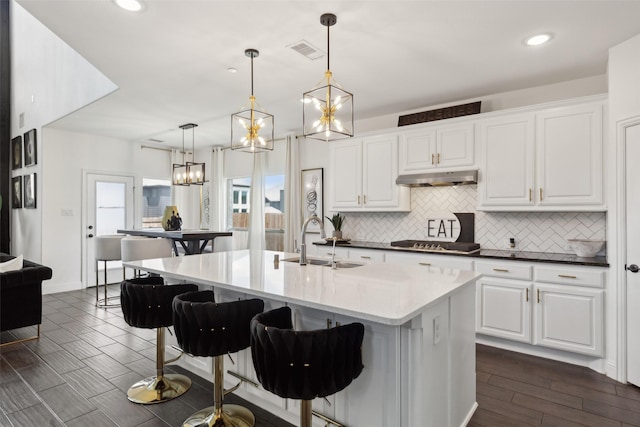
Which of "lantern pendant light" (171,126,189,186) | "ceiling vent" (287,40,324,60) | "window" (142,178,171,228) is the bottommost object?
"window" (142,178,171,228)

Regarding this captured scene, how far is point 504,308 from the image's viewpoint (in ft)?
11.3

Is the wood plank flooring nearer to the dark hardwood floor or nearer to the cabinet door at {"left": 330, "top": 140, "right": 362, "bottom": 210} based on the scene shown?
the dark hardwood floor

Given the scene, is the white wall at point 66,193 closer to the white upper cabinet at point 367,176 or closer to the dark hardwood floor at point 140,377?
the dark hardwood floor at point 140,377

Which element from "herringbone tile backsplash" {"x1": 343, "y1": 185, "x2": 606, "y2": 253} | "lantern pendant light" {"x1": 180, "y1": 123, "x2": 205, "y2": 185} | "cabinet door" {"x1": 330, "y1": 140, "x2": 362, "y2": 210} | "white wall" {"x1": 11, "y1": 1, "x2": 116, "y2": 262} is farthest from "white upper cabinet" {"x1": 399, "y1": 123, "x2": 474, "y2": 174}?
"white wall" {"x1": 11, "y1": 1, "x2": 116, "y2": 262}

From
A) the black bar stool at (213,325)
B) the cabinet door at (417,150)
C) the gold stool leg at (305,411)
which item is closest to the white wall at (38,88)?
the black bar stool at (213,325)

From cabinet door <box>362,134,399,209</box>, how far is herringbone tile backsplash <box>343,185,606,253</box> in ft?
1.19

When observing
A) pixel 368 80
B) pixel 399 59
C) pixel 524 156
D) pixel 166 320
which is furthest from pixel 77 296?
pixel 524 156

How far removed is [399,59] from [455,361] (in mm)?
2561

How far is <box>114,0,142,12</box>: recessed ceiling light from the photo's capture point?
2346 mm

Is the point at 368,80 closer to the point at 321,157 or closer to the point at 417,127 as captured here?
the point at 417,127

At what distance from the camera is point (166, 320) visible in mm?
2500

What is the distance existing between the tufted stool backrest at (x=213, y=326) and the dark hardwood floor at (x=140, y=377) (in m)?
0.69

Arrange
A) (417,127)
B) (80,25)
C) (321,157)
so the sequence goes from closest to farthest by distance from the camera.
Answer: (80,25) → (417,127) → (321,157)

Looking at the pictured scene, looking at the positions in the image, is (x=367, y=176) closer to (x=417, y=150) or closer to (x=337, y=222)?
(x=417, y=150)
